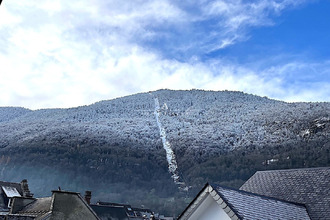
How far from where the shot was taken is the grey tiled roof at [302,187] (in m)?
14.4

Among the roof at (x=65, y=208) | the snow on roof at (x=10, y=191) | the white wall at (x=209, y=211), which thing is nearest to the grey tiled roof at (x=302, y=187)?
the white wall at (x=209, y=211)

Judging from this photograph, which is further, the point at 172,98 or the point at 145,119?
the point at 172,98

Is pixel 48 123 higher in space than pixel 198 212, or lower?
higher

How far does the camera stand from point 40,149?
11119cm

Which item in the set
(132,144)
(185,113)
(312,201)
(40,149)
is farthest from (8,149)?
(312,201)

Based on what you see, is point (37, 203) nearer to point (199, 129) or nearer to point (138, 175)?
point (138, 175)

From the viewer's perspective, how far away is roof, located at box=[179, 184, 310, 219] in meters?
10.6

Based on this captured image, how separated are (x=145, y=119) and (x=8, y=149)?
194ft

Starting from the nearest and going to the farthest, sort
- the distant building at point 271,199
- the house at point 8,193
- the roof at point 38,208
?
the distant building at point 271,199
the roof at point 38,208
the house at point 8,193

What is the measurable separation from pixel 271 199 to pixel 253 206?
1153 mm

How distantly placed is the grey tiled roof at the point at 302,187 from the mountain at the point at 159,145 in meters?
31.1

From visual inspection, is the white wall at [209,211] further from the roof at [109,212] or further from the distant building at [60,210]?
the roof at [109,212]

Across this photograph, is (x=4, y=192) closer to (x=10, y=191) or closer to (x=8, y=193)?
(x=8, y=193)

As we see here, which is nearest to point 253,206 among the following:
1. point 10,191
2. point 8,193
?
point 8,193
